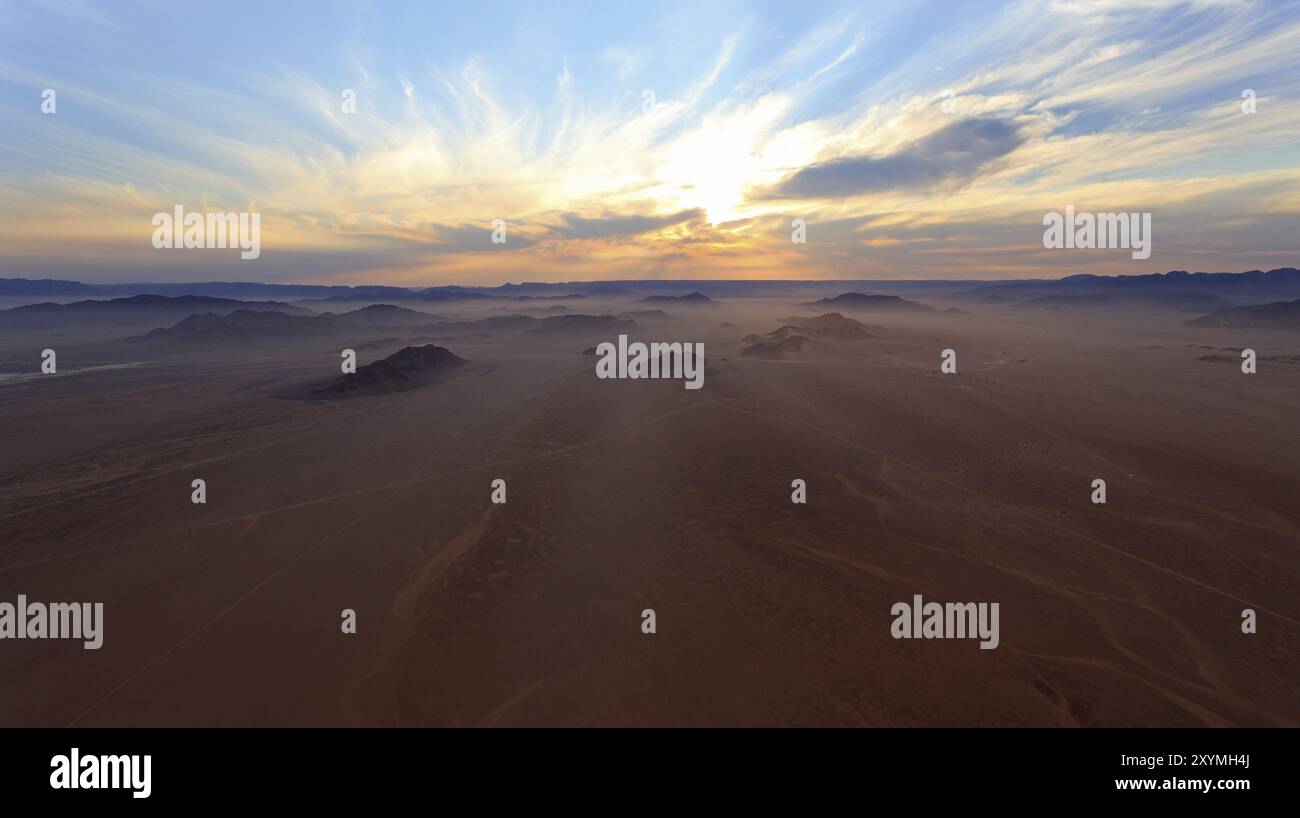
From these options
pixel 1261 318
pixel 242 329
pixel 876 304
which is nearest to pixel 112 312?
pixel 242 329

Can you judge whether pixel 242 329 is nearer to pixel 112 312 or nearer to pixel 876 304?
pixel 112 312

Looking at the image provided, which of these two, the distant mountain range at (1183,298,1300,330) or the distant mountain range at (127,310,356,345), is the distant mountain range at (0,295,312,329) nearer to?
the distant mountain range at (127,310,356,345)

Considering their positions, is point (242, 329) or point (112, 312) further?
point (112, 312)

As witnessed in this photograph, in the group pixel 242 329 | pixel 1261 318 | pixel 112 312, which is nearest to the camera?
pixel 242 329

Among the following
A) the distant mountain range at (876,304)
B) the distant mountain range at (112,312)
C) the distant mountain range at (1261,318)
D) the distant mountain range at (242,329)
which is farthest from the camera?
the distant mountain range at (876,304)

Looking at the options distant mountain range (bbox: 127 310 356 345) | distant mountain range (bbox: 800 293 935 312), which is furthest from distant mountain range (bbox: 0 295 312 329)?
distant mountain range (bbox: 800 293 935 312)

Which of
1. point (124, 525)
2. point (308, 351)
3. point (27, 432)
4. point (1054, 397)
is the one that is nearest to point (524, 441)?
point (124, 525)

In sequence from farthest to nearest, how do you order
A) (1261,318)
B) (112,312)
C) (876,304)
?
(876,304), (112,312), (1261,318)

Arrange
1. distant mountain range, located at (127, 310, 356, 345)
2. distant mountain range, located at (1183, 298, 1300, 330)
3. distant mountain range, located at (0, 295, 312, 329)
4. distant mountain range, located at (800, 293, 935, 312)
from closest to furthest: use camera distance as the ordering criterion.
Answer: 1. distant mountain range, located at (127, 310, 356, 345)
2. distant mountain range, located at (1183, 298, 1300, 330)
3. distant mountain range, located at (0, 295, 312, 329)
4. distant mountain range, located at (800, 293, 935, 312)

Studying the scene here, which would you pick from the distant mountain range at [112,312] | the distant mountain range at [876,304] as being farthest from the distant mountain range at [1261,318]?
the distant mountain range at [112,312]

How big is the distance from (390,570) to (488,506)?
4962mm

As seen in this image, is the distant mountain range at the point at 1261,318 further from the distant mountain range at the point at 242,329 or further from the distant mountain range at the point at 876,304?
the distant mountain range at the point at 242,329

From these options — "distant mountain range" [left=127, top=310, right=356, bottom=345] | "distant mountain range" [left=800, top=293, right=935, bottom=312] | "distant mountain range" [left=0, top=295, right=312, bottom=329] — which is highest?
"distant mountain range" [left=800, top=293, right=935, bottom=312]

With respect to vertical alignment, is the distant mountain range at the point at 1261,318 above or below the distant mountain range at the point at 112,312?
below
